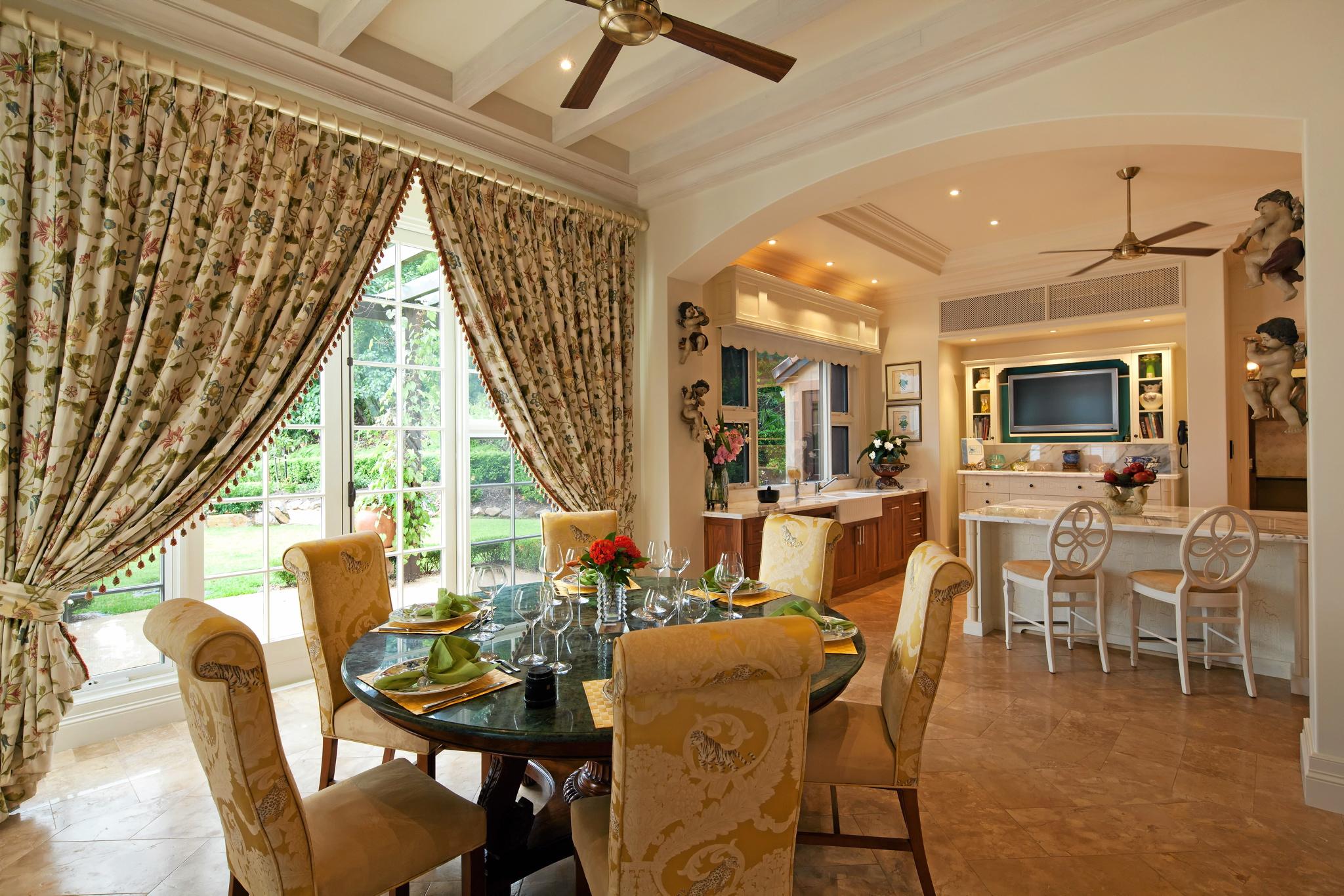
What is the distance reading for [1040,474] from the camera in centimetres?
663

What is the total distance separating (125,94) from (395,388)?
182 centimetres

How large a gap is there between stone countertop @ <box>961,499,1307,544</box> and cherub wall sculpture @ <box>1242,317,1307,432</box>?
3.64 ft

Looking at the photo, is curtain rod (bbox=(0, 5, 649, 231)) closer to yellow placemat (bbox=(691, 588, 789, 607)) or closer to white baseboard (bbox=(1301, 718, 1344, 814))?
yellow placemat (bbox=(691, 588, 789, 607))

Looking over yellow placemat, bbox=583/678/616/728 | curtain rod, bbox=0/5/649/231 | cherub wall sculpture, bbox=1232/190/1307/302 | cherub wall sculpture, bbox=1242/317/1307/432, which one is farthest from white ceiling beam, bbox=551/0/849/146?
yellow placemat, bbox=583/678/616/728

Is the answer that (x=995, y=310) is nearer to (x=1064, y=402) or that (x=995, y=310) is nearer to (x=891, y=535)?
(x=1064, y=402)

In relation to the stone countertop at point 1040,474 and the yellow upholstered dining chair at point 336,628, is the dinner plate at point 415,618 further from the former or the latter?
the stone countertop at point 1040,474

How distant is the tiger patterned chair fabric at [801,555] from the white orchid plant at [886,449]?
4.26 metres

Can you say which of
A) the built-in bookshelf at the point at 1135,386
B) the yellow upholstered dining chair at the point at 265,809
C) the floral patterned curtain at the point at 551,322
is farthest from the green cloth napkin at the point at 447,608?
the built-in bookshelf at the point at 1135,386

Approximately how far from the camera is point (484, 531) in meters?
4.29

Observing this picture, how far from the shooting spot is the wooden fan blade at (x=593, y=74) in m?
A: 2.19

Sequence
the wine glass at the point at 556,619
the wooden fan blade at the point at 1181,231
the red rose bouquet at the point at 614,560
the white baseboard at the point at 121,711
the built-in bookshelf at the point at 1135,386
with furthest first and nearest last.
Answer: the built-in bookshelf at the point at 1135,386 → the wooden fan blade at the point at 1181,231 → the white baseboard at the point at 121,711 → the red rose bouquet at the point at 614,560 → the wine glass at the point at 556,619

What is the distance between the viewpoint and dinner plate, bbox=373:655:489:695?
5.25ft

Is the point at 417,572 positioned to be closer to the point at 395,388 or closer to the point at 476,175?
the point at 395,388

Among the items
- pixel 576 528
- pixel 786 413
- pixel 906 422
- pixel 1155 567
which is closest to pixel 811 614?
pixel 576 528
